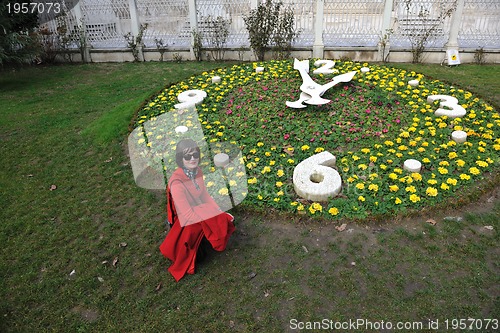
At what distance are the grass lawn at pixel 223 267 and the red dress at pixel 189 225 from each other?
0.66ft

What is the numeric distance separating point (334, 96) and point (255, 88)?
175 centimetres

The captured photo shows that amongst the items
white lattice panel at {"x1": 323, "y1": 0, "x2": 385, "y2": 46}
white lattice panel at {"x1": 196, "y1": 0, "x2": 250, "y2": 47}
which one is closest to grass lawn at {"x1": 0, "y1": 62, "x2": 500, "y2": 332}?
white lattice panel at {"x1": 196, "y1": 0, "x2": 250, "y2": 47}

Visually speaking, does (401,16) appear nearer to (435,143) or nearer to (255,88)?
(255,88)

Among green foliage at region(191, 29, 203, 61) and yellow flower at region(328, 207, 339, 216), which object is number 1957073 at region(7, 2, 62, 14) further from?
yellow flower at region(328, 207, 339, 216)

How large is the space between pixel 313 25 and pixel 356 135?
19.3 feet

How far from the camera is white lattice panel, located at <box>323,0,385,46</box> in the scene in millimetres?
10492

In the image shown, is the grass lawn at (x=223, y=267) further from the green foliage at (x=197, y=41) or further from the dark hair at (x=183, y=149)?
the green foliage at (x=197, y=41)

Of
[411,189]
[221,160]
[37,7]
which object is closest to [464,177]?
[411,189]

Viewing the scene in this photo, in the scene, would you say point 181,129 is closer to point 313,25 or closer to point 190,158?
point 190,158

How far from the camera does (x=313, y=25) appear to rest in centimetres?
1092

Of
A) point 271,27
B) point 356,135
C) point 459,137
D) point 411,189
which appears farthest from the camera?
point 271,27

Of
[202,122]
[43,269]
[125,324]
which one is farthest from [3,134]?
[125,324]

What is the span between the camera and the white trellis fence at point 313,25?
33.5 ft

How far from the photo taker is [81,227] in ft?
15.5
